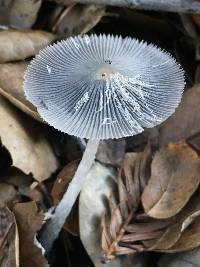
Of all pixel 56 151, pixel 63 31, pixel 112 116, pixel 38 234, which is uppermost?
pixel 63 31

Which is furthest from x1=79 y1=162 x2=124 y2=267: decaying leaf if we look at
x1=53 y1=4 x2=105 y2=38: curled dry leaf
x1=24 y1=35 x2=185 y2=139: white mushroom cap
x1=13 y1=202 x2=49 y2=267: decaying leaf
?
x1=53 y1=4 x2=105 y2=38: curled dry leaf

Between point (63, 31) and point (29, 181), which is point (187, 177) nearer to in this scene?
point (29, 181)

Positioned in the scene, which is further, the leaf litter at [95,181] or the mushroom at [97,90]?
the leaf litter at [95,181]

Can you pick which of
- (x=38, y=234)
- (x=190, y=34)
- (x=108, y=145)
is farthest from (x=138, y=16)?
(x=38, y=234)

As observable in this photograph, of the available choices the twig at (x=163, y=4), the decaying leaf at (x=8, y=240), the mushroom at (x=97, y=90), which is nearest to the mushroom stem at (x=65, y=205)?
the mushroom at (x=97, y=90)

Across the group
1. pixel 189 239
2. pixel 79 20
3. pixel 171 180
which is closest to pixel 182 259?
pixel 189 239

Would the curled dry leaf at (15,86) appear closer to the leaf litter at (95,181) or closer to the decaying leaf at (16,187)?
the leaf litter at (95,181)
